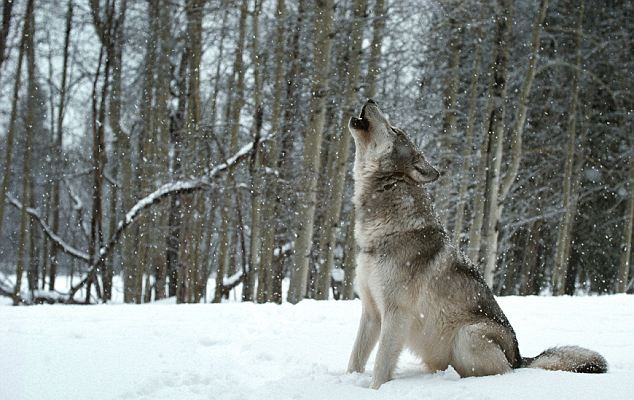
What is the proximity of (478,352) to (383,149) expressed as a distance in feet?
5.45

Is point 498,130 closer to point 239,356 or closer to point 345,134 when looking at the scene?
point 345,134

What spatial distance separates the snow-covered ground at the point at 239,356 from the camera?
3.18 meters

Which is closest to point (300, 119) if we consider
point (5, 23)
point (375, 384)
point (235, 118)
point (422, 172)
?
point (235, 118)

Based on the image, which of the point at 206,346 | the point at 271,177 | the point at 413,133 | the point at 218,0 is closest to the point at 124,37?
the point at 218,0

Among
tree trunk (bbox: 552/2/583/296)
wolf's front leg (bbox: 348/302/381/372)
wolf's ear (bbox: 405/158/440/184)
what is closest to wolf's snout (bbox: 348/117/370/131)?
wolf's ear (bbox: 405/158/440/184)

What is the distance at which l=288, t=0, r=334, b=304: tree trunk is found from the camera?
10.0 m

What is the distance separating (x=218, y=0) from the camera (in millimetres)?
11617

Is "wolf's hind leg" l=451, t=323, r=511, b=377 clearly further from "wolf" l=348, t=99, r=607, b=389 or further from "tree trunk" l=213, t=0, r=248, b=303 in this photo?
"tree trunk" l=213, t=0, r=248, b=303

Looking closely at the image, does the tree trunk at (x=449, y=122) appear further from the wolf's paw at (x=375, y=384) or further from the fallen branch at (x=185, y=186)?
the wolf's paw at (x=375, y=384)

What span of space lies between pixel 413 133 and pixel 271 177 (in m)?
3.76

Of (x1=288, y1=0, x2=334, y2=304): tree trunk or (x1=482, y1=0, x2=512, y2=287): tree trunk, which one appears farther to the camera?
(x1=482, y1=0, x2=512, y2=287): tree trunk

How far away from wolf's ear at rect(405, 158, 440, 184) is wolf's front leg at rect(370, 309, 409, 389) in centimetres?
102

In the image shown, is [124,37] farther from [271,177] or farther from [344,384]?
[344,384]

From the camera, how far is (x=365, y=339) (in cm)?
415
